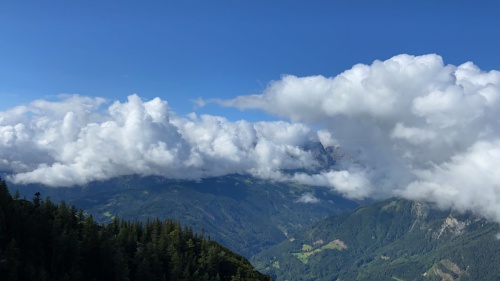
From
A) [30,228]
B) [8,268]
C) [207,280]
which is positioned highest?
[30,228]

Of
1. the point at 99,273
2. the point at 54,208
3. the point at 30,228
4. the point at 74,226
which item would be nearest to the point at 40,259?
the point at 30,228

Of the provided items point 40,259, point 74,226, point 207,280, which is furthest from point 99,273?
point 207,280

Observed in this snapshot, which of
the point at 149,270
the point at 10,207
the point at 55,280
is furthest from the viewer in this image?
the point at 149,270

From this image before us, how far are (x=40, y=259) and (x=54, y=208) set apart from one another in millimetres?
59485

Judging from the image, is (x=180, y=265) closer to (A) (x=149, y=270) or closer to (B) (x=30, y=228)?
(A) (x=149, y=270)

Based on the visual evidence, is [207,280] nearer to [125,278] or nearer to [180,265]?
[180,265]

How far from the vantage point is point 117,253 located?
6304 inches

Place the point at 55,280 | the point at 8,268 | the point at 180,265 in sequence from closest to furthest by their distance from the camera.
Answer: the point at 8,268 → the point at 55,280 → the point at 180,265

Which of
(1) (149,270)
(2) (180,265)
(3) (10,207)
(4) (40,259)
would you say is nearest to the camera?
(4) (40,259)

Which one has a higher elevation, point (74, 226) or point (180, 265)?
point (74, 226)

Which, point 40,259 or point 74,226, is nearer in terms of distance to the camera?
point 40,259

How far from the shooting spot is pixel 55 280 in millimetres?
130375

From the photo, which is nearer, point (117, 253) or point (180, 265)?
point (117, 253)

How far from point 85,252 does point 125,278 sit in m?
16.3
